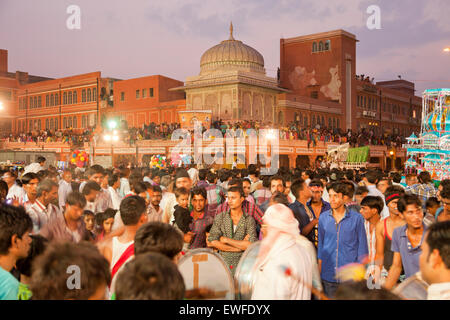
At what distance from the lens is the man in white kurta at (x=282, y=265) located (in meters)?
3.28

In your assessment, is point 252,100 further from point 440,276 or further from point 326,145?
point 440,276

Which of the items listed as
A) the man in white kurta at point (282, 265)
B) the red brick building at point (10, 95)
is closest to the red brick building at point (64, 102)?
the red brick building at point (10, 95)

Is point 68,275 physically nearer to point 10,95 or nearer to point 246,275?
point 246,275

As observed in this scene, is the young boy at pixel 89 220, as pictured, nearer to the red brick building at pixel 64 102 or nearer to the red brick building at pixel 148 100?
the red brick building at pixel 148 100

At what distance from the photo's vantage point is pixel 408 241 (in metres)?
4.48

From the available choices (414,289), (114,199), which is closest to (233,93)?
(114,199)

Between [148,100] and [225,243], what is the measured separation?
3720cm

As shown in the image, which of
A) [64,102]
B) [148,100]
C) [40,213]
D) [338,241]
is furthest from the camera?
[64,102]

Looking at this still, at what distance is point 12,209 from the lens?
10.5 ft

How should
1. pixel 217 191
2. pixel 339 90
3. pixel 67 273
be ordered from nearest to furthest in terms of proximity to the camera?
pixel 67 273
pixel 217 191
pixel 339 90

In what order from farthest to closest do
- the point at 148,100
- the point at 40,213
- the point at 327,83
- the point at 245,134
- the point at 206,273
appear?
the point at 327,83
the point at 148,100
the point at 245,134
the point at 40,213
the point at 206,273

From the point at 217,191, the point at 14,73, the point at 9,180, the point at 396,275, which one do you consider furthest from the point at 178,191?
the point at 14,73

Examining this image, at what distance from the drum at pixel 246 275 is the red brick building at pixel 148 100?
3491cm
